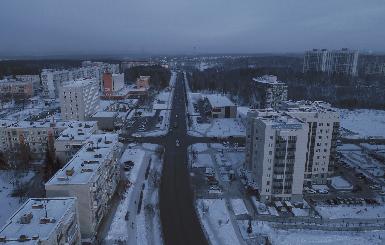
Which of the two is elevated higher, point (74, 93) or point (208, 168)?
point (74, 93)

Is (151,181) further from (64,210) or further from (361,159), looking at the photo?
(361,159)

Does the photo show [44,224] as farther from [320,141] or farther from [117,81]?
[117,81]

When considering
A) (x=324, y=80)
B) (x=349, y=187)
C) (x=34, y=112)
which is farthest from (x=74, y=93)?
(x=324, y=80)

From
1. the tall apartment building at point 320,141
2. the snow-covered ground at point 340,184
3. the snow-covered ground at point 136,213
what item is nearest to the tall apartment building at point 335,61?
the snow-covered ground at point 340,184

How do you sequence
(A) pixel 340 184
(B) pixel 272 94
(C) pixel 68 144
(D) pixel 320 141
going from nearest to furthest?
(D) pixel 320 141 < (A) pixel 340 184 < (C) pixel 68 144 < (B) pixel 272 94

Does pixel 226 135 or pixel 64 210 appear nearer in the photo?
pixel 64 210

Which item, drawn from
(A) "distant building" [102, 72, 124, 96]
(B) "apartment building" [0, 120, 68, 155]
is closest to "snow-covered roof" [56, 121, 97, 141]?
(B) "apartment building" [0, 120, 68, 155]

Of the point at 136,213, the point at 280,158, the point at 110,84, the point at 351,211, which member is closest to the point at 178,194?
the point at 136,213
